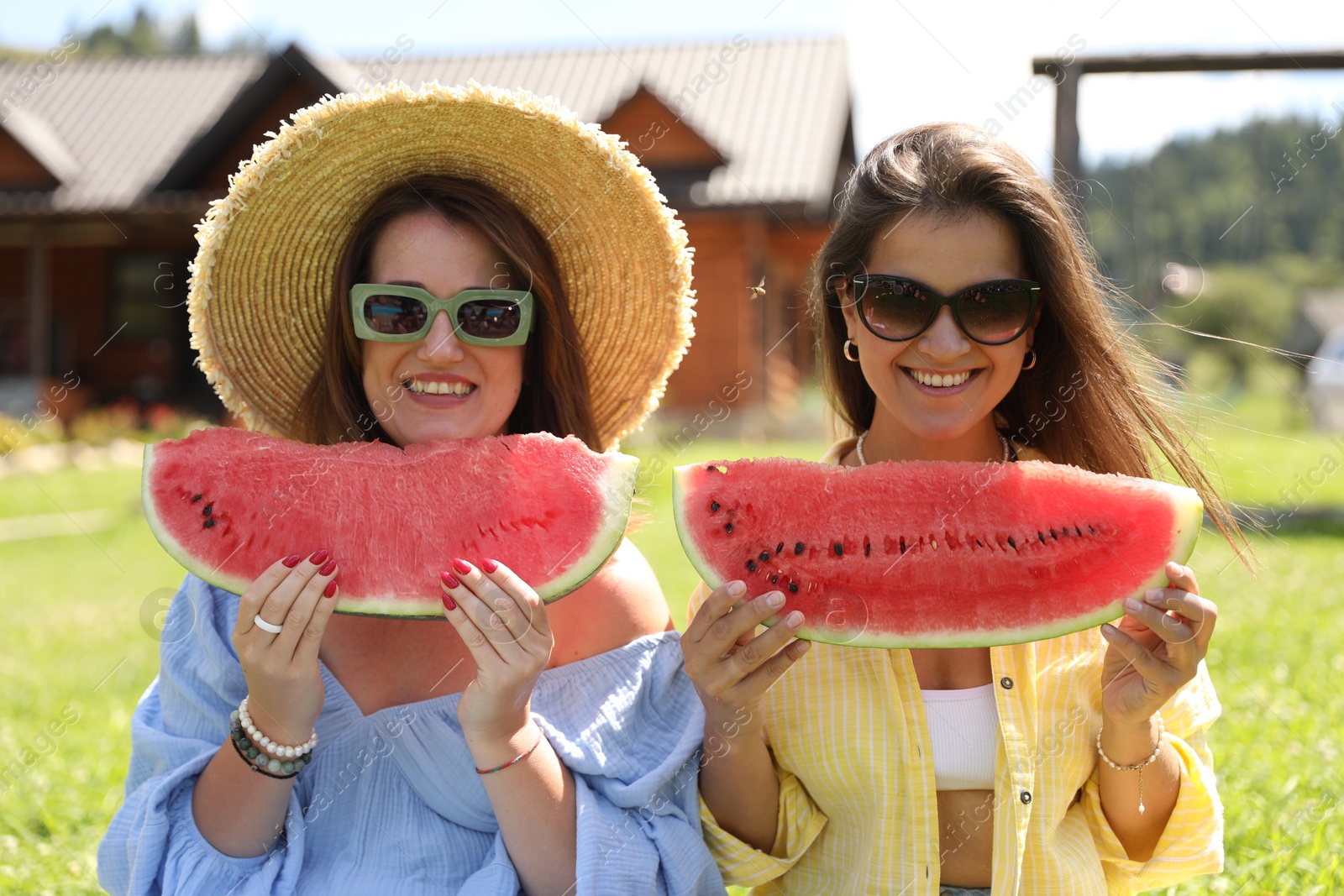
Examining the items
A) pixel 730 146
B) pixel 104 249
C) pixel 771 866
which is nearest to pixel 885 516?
pixel 771 866

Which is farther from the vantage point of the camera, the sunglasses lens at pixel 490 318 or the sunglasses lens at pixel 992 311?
the sunglasses lens at pixel 490 318

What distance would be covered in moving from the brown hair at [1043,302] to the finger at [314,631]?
1.28 meters

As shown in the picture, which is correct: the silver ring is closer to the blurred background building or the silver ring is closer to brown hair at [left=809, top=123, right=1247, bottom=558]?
→ brown hair at [left=809, top=123, right=1247, bottom=558]

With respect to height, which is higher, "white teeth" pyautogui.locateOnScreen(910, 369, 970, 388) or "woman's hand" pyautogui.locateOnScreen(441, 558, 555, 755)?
"white teeth" pyautogui.locateOnScreen(910, 369, 970, 388)

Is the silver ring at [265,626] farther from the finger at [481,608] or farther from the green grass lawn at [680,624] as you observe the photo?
the green grass lawn at [680,624]

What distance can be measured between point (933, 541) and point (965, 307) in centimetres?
48

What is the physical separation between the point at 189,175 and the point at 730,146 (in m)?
8.74

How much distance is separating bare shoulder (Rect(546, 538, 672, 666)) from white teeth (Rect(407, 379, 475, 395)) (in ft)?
1.65

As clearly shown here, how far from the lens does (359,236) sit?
2508 millimetres

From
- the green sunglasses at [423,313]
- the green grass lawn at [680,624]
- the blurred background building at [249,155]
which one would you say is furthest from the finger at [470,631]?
the blurred background building at [249,155]

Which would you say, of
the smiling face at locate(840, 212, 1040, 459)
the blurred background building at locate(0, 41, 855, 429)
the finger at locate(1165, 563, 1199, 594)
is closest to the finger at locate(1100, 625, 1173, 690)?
the finger at locate(1165, 563, 1199, 594)

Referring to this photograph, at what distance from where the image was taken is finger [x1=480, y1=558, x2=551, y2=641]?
6.23ft

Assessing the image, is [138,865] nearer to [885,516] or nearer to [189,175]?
[885,516]

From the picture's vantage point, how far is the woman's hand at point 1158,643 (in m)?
1.83
